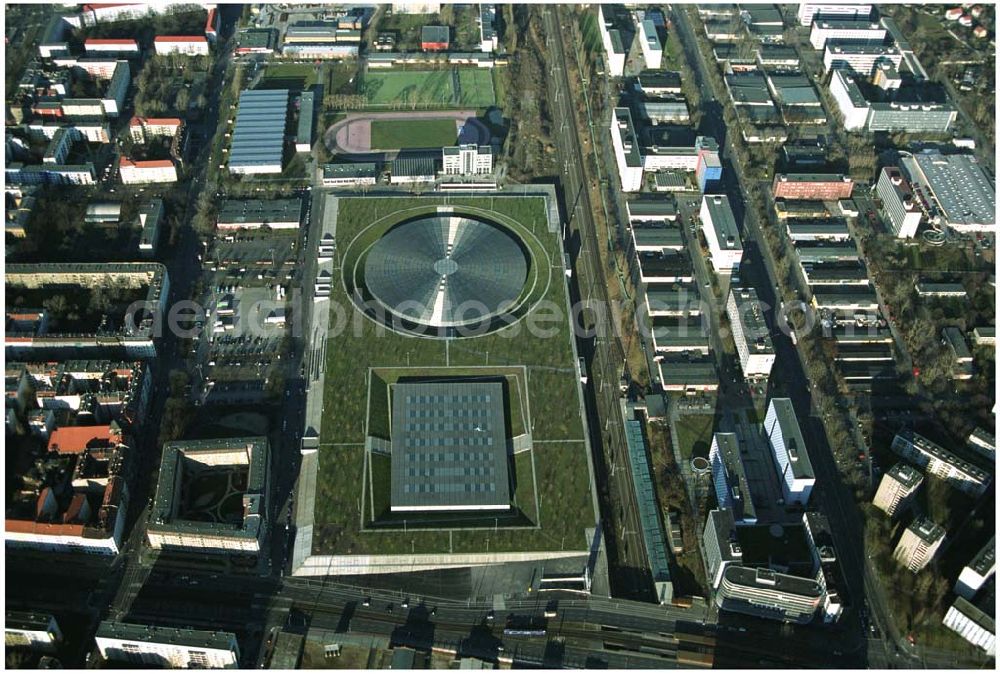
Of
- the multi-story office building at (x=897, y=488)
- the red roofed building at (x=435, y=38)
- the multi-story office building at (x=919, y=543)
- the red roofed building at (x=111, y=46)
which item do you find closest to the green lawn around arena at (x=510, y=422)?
the multi-story office building at (x=897, y=488)

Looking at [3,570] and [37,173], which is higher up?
[37,173]

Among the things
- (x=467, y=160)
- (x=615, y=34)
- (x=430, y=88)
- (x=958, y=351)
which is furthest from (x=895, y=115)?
(x=430, y=88)

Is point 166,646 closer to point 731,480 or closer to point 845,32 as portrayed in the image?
point 731,480

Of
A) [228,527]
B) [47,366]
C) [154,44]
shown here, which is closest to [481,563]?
[228,527]

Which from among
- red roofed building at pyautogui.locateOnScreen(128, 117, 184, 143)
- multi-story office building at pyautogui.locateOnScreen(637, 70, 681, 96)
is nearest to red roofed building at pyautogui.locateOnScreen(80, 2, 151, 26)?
red roofed building at pyautogui.locateOnScreen(128, 117, 184, 143)

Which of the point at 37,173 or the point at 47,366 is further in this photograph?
the point at 37,173

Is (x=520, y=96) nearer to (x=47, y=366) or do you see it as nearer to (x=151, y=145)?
(x=151, y=145)
